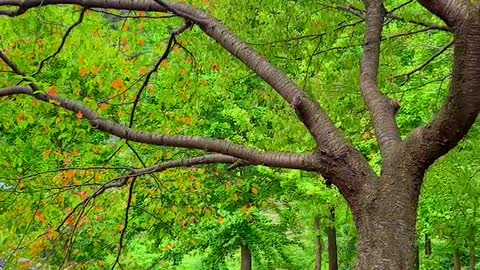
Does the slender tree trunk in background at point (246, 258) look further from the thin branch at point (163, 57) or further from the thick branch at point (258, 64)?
the thick branch at point (258, 64)

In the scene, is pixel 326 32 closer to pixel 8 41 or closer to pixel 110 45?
pixel 110 45

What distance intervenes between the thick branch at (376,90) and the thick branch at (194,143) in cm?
58

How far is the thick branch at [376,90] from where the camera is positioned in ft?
11.6

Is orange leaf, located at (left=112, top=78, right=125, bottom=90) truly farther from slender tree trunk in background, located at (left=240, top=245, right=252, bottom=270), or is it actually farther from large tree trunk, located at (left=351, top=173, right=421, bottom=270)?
slender tree trunk in background, located at (left=240, top=245, right=252, bottom=270)

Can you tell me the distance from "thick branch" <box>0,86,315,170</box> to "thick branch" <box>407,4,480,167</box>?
0.92 metres

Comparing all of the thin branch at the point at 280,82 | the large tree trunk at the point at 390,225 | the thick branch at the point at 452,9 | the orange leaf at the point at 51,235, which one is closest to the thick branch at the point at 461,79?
the thick branch at the point at 452,9

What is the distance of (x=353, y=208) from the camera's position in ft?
10.9

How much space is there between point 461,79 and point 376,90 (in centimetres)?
123

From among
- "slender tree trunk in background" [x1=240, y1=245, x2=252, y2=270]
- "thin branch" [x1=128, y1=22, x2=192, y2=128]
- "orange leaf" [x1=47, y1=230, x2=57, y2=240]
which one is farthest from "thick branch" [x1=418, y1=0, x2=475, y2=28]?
"slender tree trunk in background" [x1=240, y1=245, x2=252, y2=270]

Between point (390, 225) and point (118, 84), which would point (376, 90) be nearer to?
point (390, 225)

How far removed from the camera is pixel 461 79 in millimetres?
2676

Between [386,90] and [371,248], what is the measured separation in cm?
391

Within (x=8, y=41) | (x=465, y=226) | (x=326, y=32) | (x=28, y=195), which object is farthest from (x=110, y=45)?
(x=465, y=226)

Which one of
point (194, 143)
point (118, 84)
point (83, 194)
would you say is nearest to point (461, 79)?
point (194, 143)
